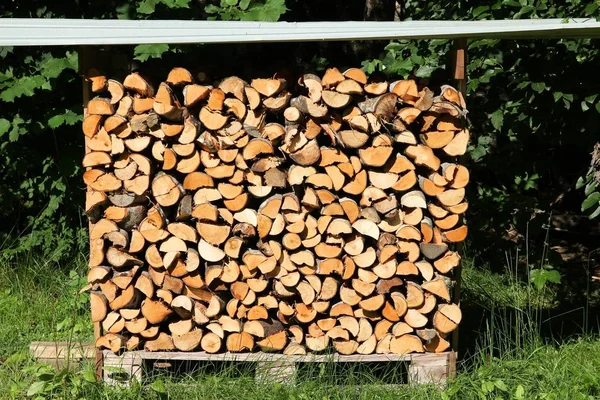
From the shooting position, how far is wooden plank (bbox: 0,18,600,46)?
145 inches

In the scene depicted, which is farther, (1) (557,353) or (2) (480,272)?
(2) (480,272)

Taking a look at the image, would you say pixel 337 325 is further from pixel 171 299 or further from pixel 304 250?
pixel 171 299

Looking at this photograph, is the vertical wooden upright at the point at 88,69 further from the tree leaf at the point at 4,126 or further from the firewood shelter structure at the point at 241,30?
the tree leaf at the point at 4,126

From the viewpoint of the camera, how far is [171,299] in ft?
13.5

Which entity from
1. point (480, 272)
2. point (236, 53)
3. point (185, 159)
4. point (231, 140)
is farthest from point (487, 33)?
point (480, 272)

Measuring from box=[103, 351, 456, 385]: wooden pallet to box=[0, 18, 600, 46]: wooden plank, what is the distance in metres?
1.57

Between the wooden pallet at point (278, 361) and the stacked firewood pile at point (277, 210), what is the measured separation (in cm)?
5

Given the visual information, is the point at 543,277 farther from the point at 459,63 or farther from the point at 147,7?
the point at 147,7

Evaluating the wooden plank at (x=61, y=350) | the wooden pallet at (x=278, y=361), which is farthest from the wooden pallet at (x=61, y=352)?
the wooden pallet at (x=278, y=361)

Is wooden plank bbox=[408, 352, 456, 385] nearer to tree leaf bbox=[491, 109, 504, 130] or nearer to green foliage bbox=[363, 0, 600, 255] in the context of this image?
green foliage bbox=[363, 0, 600, 255]

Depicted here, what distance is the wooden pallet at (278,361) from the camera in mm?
4105

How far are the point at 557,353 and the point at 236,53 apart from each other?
2836 millimetres

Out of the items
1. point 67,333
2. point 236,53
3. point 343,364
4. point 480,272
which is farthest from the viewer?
point 480,272

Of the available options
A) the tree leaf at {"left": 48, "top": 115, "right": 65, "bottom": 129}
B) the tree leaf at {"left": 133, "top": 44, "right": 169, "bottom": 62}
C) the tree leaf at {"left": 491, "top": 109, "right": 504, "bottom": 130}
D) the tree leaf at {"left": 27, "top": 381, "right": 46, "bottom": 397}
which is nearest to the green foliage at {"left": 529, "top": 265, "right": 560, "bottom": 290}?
the tree leaf at {"left": 491, "top": 109, "right": 504, "bottom": 130}
